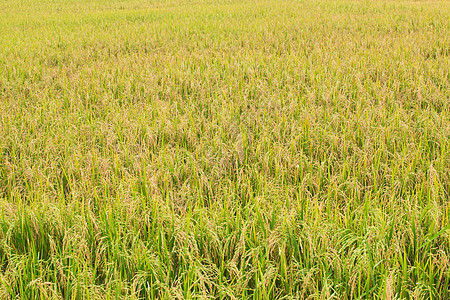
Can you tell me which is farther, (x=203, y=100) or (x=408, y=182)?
(x=203, y=100)

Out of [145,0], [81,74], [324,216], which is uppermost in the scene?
[145,0]

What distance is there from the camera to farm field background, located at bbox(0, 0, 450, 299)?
1.24 m

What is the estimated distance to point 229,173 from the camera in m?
2.03

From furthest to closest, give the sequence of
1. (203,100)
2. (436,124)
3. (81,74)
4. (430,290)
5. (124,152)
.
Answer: (81,74), (203,100), (436,124), (124,152), (430,290)

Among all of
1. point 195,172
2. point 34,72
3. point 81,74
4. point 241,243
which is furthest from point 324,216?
point 34,72

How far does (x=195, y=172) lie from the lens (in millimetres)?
1840

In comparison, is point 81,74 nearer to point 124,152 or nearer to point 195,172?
point 124,152

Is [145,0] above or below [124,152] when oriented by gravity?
above

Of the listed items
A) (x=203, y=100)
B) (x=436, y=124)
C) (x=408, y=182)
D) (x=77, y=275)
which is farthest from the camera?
(x=203, y=100)

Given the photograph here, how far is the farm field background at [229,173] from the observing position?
1238mm

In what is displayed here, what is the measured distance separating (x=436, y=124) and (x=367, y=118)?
0.43 metres

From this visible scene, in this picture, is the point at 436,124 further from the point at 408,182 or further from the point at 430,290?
the point at 430,290

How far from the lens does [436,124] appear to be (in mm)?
2385

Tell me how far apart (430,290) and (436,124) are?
1.60m
